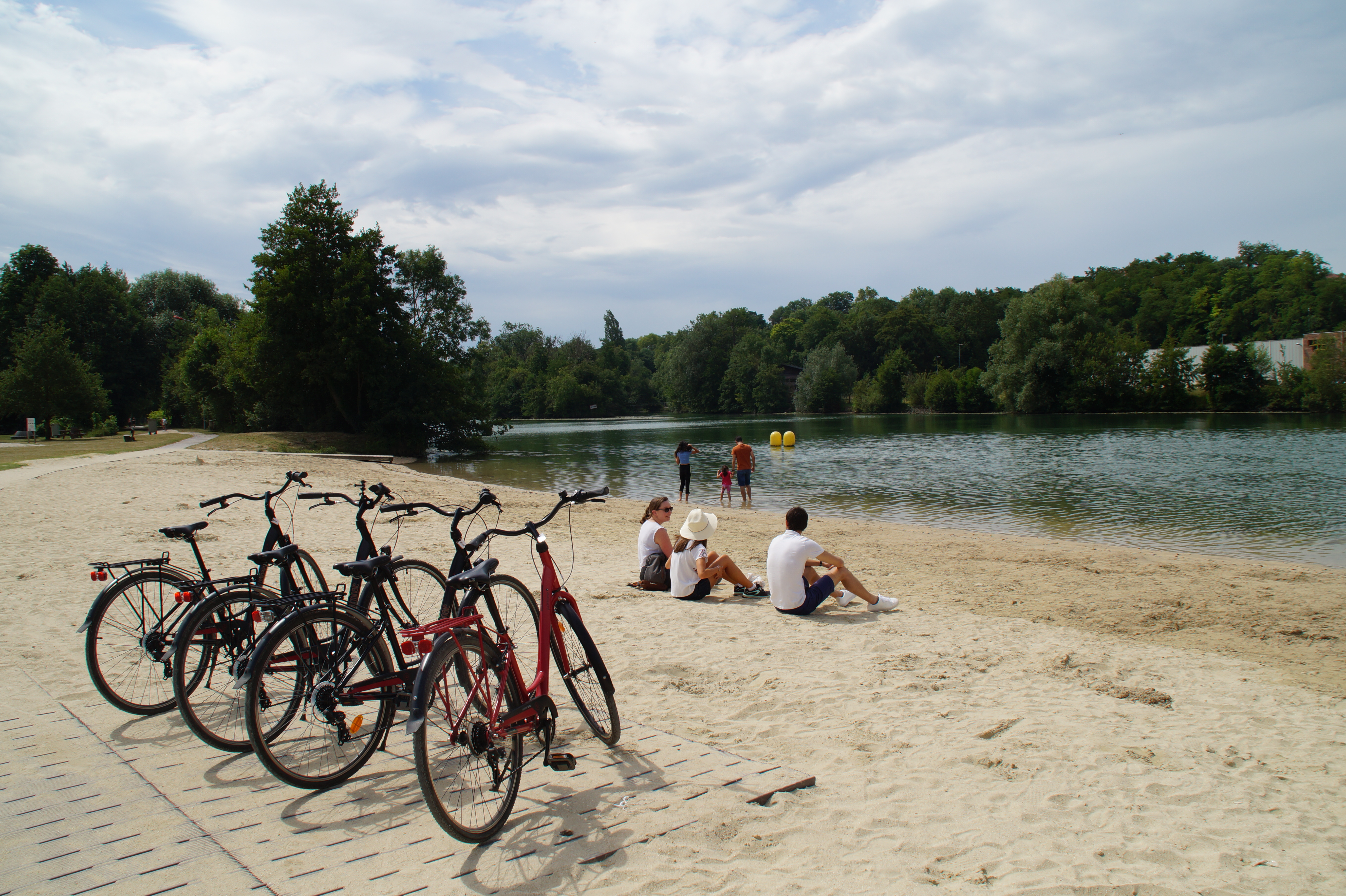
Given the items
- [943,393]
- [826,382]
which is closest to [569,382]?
[826,382]

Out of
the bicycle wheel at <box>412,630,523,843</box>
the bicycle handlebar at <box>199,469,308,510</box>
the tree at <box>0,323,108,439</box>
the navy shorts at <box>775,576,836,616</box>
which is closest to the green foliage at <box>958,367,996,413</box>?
the tree at <box>0,323,108,439</box>

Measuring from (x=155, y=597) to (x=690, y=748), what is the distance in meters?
3.35

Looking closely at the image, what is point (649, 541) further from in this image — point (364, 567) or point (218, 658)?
point (364, 567)

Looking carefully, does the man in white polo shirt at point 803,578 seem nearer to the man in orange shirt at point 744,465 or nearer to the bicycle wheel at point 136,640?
the bicycle wheel at point 136,640

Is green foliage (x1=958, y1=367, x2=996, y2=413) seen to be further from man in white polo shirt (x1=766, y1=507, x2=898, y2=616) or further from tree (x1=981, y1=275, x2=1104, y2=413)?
man in white polo shirt (x1=766, y1=507, x2=898, y2=616)

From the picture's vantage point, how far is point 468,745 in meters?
3.09

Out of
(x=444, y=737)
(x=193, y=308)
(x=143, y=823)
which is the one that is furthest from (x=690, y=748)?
(x=193, y=308)

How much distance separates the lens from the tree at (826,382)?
348 ft

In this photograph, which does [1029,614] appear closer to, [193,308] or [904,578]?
[904,578]

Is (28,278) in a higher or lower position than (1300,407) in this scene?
higher

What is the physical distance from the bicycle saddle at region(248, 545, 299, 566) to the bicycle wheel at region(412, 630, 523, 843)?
161 centimetres

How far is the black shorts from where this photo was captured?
336 inches

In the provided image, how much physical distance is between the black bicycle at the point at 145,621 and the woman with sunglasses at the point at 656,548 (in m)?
4.84

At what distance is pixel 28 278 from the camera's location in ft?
197
